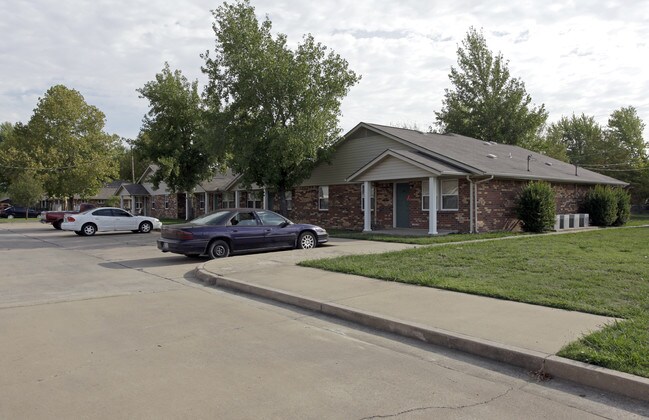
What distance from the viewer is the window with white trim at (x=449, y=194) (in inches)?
809

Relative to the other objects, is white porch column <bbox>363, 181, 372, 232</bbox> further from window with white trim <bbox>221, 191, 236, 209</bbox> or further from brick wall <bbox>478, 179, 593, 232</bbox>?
window with white trim <bbox>221, 191, 236, 209</bbox>

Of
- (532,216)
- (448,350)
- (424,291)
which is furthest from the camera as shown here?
(532,216)

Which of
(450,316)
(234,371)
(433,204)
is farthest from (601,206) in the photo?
(234,371)

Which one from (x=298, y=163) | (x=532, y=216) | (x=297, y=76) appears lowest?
(x=532, y=216)

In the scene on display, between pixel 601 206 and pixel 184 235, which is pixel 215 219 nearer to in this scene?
pixel 184 235

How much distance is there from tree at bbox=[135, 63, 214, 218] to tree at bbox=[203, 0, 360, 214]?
8.18 m

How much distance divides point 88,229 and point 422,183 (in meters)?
16.5

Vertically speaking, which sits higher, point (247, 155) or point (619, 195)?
point (247, 155)

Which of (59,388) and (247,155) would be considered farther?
(247,155)

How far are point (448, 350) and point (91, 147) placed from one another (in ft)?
169

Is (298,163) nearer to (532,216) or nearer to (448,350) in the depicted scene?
(532,216)

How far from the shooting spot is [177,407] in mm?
4027

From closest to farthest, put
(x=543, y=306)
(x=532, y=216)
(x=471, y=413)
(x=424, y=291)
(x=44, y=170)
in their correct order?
1. (x=471, y=413)
2. (x=543, y=306)
3. (x=424, y=291)
4. (x=532, y=216)
5. (x=44, y=170)

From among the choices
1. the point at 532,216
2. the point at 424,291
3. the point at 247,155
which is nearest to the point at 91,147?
the point at 247,155
